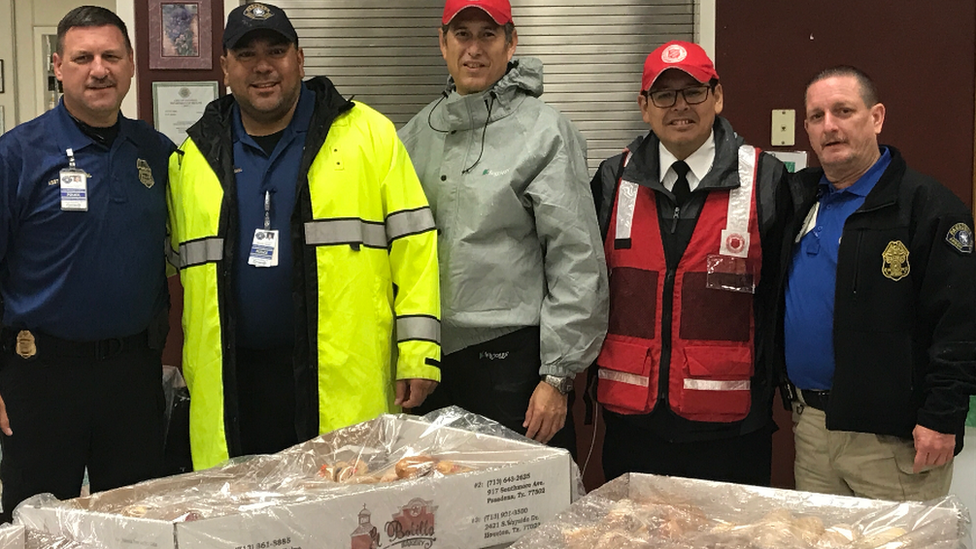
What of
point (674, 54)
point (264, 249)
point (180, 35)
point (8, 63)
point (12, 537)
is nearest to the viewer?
point (12, 537)

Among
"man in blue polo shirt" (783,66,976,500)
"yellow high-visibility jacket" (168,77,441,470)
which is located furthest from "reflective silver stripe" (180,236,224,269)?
"man in blue polo shirt" (783,66,976,500)

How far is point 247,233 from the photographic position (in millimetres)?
2236

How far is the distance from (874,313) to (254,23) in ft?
5.84

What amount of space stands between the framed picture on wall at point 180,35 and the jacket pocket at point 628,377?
2.33 metres

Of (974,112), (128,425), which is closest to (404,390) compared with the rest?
(128,425)

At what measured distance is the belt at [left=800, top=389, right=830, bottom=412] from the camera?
7.10ft

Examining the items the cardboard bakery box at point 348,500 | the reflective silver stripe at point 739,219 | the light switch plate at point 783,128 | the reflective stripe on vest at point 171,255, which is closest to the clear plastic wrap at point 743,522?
the cardboard bakery box at point 348,500

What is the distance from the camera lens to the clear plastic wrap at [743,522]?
133 cm

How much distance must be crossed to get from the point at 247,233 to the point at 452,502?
1.09 meters

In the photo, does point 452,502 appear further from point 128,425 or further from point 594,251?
point 128,425

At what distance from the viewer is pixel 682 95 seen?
234 cm

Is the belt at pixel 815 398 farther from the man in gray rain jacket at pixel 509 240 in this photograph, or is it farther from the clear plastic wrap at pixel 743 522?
the clear plastic wrap at pixel 743 522

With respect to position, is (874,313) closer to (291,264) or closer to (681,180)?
(681,180)

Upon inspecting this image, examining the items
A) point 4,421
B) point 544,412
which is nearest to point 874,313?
point 544,412
